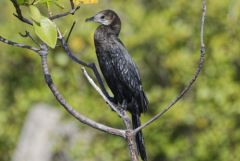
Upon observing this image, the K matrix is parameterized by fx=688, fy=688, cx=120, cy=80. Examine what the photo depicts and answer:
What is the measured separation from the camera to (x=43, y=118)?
6758 mm

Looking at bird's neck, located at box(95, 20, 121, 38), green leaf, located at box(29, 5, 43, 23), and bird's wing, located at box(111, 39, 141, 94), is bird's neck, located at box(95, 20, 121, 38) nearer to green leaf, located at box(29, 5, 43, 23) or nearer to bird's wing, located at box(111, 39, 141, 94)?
bird's wing, located at box(111, 39, 141, 94)

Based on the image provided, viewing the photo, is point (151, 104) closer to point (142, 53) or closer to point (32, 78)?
point (142, 53)

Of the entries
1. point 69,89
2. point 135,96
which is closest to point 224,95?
point 69,89

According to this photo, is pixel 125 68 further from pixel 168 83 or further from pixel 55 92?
pixel 168 83

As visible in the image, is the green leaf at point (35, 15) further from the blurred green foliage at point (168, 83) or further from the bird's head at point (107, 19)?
the blurred green foliage at point (168, 83)

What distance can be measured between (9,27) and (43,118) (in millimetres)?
1366

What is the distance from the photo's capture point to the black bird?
3434mm

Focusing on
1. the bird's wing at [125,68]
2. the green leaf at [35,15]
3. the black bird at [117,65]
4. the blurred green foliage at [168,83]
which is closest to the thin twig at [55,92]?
the green leaf at [35,15]

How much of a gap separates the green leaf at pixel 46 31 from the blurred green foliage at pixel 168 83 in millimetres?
4255

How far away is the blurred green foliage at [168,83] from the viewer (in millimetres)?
6074

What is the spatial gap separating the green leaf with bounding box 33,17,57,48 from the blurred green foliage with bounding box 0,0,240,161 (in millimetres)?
4255

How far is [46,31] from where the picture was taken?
1.73m

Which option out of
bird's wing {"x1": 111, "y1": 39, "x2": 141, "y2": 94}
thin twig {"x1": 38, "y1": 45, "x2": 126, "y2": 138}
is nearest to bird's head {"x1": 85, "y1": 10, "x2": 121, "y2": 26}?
bird's wing {"x1": 111, "y1": 39, "x2": 141, "y2": 94}

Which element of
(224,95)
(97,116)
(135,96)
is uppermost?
(135,96)
